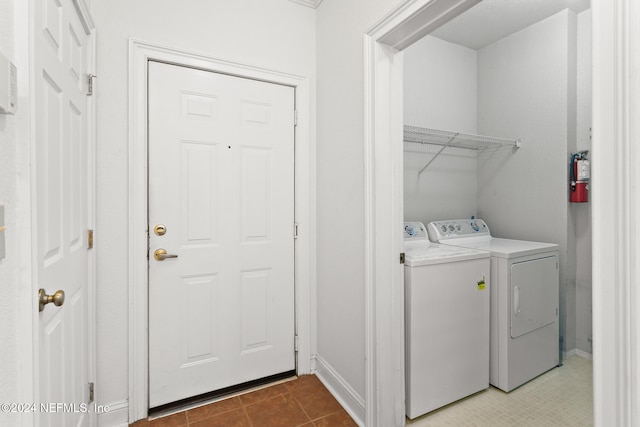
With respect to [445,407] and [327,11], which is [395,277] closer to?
[445,407]

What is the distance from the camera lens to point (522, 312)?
6.70ft

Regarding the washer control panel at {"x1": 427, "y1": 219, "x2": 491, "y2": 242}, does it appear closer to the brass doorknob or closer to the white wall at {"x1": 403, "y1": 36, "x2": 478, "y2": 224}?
the white wall at {"x1": 403, "y1": 36, "x2": 478, "y2": 224}

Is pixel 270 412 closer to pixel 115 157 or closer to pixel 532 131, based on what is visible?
pixel 115 157

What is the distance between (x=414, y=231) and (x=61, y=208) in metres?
2.06

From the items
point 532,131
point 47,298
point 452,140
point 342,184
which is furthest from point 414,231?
point 47,298

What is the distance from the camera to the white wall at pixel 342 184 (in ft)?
5.68

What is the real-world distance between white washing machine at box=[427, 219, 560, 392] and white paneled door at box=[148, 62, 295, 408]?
1340 millimetres

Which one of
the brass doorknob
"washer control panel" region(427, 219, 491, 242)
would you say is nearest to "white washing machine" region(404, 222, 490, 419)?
"washer control panel" region(427, 219, 491, 242)

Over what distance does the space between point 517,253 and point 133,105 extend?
2.51 metres

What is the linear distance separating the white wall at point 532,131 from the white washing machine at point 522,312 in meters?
0.36

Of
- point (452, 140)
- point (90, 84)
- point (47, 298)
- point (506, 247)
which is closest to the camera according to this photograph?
point (47, 298)

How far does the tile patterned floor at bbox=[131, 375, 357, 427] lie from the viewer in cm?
169

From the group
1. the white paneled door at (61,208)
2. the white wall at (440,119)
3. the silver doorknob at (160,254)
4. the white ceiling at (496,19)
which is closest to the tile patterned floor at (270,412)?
the white paneled door at (61,208)

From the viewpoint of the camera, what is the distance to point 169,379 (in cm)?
181
